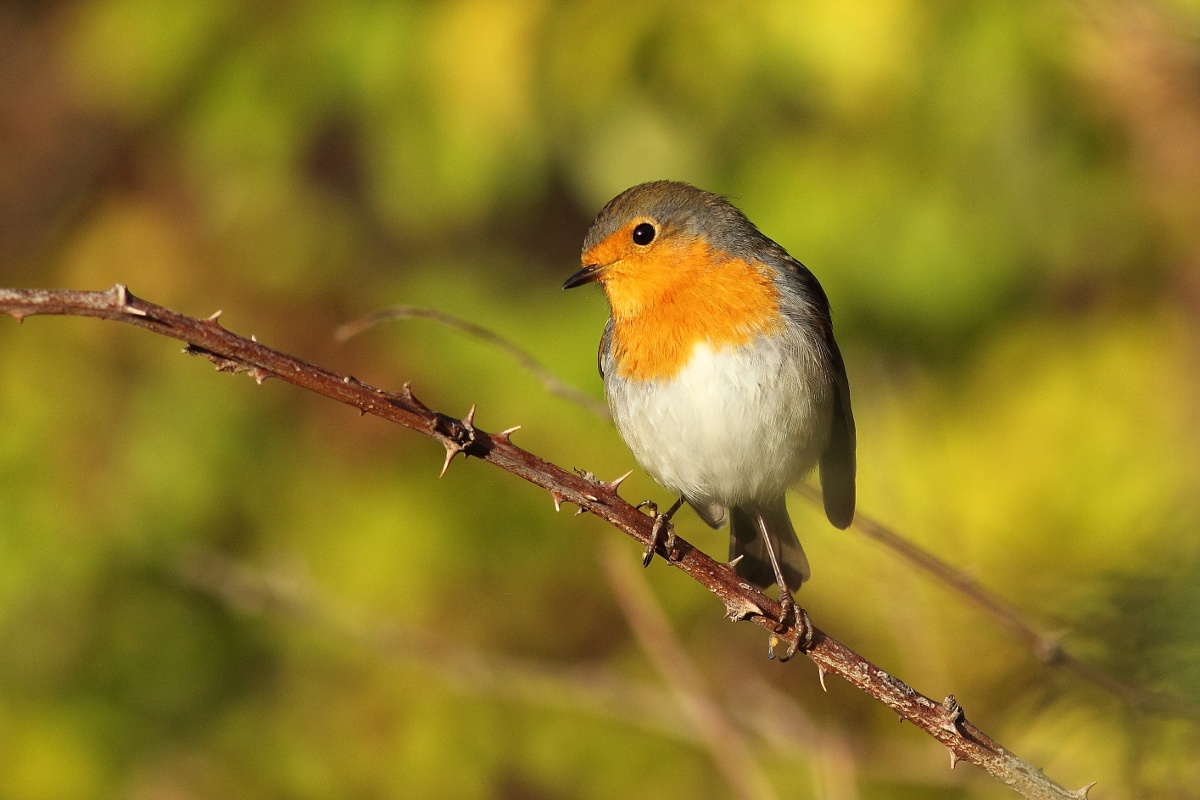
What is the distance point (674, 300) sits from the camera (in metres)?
3.34

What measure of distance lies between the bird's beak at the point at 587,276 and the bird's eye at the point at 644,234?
11 cm

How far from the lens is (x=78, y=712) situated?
4777mm

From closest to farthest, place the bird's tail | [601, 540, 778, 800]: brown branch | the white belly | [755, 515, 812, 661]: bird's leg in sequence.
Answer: [601, 540, 778, 800]: brown branch
[755, 515, 812, 661]: bird's leg
the white belly
the bird's tail

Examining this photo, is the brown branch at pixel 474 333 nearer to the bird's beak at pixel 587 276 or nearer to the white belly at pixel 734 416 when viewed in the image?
the white belly at pixel 734 416

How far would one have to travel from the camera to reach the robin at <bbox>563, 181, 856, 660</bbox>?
10.6ft

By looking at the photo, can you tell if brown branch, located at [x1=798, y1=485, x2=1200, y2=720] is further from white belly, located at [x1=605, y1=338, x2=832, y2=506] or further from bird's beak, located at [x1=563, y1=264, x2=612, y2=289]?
bird's beak, located at [x1=563, y1=264, x2=612, y2=289]

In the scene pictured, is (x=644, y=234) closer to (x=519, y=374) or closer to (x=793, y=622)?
(x=519, y=374)

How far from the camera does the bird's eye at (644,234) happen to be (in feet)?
11.5

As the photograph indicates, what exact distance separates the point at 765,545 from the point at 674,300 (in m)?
0.83

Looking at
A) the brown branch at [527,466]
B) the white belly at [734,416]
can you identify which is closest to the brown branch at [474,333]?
the white belly at [734,416]

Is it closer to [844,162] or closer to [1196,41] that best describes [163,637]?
[844,162]

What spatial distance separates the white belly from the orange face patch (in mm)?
49

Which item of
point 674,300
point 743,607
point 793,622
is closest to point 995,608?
point 793,622

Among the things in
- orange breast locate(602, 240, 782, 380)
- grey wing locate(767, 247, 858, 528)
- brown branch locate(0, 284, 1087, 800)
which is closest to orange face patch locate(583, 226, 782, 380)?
orange breast locate(602, 240, 782, 380)
